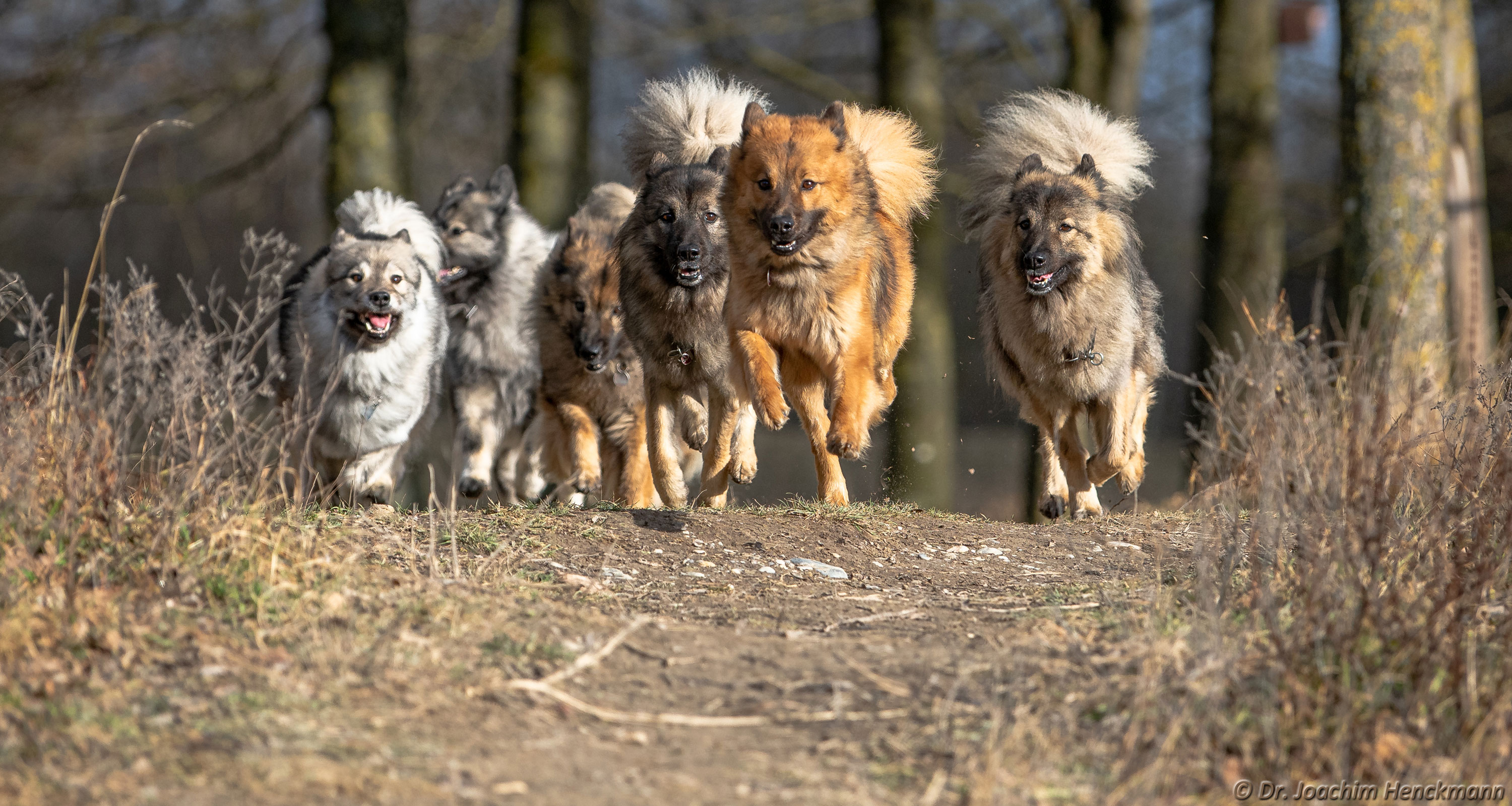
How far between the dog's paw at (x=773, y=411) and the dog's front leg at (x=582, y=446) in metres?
2.34

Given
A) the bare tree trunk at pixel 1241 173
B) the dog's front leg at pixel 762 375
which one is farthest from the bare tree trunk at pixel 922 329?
the dog's front leg at pixel 762 375

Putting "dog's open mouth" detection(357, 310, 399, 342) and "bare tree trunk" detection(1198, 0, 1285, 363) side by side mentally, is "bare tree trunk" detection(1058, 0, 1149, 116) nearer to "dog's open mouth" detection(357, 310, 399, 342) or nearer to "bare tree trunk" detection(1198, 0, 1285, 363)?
"bare tree trunk" detection(1198, 0, 1285, 363)

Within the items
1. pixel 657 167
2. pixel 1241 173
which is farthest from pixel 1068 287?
pixel 1241 173

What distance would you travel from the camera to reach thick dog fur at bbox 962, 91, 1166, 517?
7098 millimetres

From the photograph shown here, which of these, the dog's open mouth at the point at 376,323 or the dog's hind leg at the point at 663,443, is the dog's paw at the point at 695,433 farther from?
the dog's open mouth at the point at 376,323

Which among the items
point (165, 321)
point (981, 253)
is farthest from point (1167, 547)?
point (165, 321)

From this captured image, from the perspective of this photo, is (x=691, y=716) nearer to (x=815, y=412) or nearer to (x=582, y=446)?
(x=815, y=412)

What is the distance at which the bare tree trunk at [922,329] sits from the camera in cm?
1077

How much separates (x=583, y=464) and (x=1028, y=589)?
3.63m

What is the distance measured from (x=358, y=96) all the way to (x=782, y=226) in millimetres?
6476

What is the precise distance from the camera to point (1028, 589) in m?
5.39

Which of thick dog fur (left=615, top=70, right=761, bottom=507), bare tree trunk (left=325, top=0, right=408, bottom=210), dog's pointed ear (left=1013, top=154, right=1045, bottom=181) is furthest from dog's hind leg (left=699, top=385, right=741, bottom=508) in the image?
bare tree trunk (left=325, top=0, right=408, bottom=210)

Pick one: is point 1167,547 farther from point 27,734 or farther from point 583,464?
point 27,734

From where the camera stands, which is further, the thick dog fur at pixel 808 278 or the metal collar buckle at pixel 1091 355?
the metal collar buckle at pixel 1091 355
